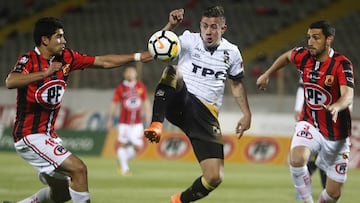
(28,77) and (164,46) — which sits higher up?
(164,46)

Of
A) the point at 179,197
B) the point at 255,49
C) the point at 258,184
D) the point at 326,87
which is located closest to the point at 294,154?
the point at 326,87

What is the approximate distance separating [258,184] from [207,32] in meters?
6.95

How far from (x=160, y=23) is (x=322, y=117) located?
Answer: 26505mm

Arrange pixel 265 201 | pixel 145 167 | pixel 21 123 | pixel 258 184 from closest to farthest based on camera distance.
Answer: pixel 21 123, pixel 265 201, pixel 258 184, pixel 145 167

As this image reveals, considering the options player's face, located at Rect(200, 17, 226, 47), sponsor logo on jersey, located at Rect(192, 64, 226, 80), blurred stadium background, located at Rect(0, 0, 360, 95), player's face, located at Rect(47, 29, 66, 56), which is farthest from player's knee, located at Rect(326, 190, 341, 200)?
blurred stadium background, located at Rect(0, 0, 360, 95)

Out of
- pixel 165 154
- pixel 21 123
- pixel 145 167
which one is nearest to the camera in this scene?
pixel 21 123

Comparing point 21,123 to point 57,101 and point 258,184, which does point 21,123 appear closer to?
point 57,101

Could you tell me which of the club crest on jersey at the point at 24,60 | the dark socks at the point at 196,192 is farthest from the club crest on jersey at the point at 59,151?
the dark socks at the point at 196,192

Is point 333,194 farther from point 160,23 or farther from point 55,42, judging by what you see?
point 160,23

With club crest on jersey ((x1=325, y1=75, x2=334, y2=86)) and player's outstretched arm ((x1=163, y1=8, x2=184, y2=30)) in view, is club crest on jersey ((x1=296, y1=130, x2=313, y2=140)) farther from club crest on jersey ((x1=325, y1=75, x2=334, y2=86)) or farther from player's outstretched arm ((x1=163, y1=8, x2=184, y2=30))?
player's outstretched arm ((x1=163, y1=8, x2=184, y2=30))

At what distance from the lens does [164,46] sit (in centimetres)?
873

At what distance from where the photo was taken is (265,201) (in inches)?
493

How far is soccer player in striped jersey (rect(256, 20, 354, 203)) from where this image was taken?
9648 millimetres

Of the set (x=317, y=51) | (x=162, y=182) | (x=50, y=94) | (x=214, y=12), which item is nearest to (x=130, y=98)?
(x=162, y=182)
